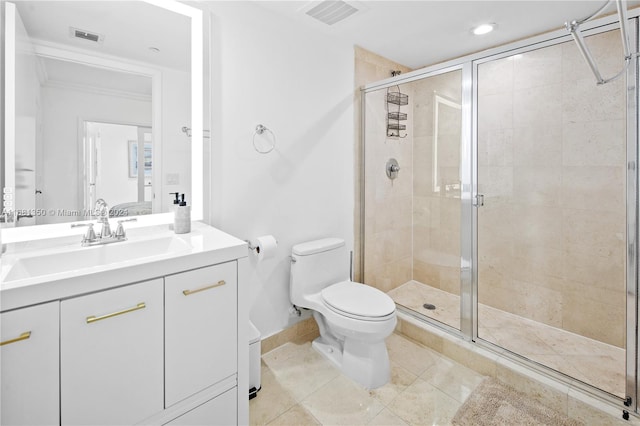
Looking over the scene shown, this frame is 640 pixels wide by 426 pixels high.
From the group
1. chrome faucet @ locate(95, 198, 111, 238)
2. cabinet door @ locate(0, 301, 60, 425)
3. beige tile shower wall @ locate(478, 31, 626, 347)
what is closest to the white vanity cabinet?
cabinet door @ locate(0, 301, 60, 425)

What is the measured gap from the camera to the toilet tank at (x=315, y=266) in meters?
2.07

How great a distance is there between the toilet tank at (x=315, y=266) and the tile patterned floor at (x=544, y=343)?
0.76 metres

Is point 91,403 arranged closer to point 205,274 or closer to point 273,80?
point 205,274

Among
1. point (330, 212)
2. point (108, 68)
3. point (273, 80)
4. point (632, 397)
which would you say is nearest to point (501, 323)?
point (632, 397)

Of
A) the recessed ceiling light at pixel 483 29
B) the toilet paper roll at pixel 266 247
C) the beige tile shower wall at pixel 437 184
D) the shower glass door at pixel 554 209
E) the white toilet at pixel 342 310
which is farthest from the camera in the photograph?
the beige tile shower wall at pixel 437 184

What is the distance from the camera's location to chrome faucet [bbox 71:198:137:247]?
137 cm

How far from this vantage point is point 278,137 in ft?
6.83

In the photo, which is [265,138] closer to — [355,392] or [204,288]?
[204,288]

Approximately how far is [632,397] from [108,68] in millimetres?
2925

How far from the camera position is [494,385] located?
180cm

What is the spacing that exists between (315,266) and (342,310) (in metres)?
0.41

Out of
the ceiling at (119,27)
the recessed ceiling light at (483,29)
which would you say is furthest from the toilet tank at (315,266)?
the recessed ceiling light at (483,29)

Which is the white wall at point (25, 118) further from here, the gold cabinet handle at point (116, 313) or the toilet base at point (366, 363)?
the toilet base at point (366, 363)

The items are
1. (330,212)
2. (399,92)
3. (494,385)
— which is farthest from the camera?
(399,92)
